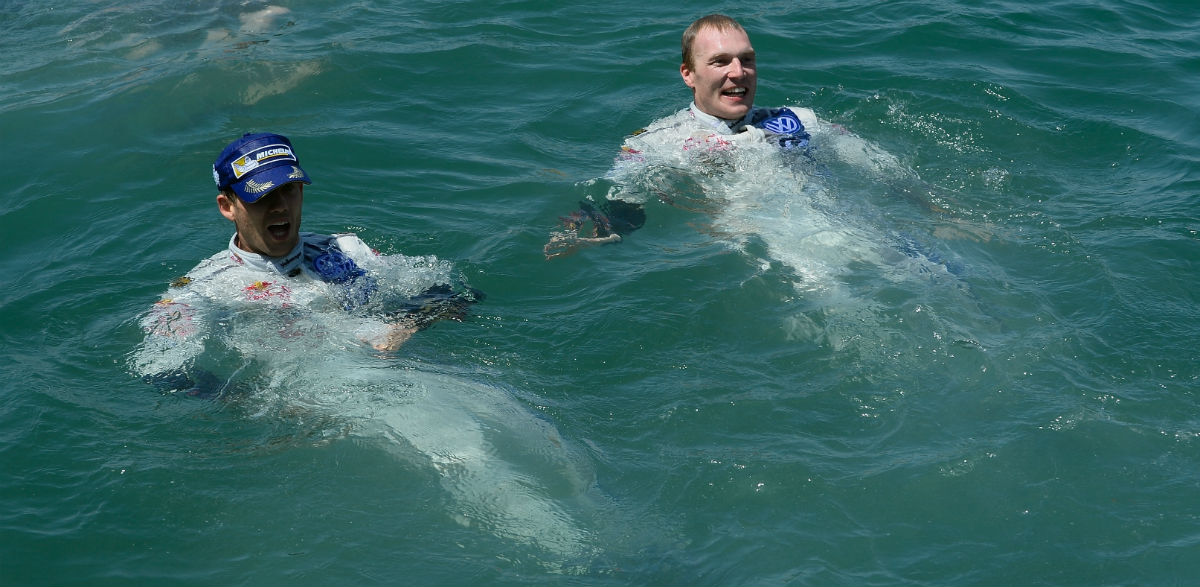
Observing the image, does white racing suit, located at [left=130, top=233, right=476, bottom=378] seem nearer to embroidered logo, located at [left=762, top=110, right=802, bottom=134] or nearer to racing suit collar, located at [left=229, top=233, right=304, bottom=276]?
racing suit collar, located at [left=229, top=233, right=304, bottom=276]

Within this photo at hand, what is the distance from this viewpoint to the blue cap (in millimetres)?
5805

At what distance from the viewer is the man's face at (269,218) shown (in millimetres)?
5992

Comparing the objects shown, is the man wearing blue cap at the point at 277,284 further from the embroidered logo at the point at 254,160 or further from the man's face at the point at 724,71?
the man's face at the point at 724,71

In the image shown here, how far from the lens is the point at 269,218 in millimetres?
6062

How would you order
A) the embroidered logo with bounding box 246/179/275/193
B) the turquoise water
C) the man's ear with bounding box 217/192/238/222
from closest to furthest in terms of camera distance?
1. the turquoise water
2. the embroidered logo with bounding box 246/179/275/193
3. the man's ear with bounding box 217/192/238/222

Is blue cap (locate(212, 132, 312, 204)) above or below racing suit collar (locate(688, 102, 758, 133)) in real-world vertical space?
above

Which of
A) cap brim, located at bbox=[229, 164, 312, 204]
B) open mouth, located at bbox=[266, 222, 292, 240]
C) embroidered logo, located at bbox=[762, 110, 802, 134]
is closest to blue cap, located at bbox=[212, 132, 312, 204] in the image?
cap brim, located at bbox=[229, 164, 312, 204]

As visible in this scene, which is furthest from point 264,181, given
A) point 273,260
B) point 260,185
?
point 273,260

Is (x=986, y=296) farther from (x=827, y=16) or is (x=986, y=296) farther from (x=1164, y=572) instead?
(x=827, y=16)

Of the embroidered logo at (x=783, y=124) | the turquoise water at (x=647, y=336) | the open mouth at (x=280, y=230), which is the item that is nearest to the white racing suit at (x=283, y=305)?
the open mouth at (x=280, y=230)

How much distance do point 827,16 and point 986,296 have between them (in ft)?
22.8

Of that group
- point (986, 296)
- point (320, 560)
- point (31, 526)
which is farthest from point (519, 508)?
point (986, 296)

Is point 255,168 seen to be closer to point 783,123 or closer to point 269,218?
point 269,218

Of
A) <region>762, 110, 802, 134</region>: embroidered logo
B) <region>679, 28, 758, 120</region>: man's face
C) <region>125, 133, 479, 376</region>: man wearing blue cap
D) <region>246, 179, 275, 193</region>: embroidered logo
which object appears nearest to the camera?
<region>246, 179, 275, 193</region>: embroidered logo
